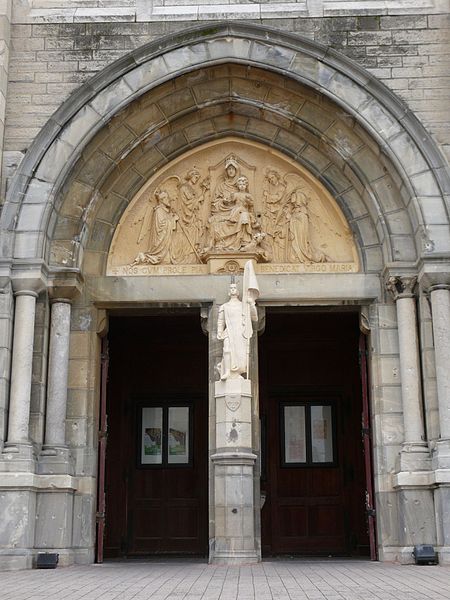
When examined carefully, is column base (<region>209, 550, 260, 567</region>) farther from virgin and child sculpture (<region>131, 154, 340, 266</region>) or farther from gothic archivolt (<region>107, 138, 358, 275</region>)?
virgin and child sculpture (<region>131, 154, 340, 266</region>)

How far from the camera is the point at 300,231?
12.3 metres

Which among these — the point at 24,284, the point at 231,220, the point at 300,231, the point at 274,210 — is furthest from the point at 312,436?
the point at 24,284

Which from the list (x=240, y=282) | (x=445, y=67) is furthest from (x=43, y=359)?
(x=445, y=67)

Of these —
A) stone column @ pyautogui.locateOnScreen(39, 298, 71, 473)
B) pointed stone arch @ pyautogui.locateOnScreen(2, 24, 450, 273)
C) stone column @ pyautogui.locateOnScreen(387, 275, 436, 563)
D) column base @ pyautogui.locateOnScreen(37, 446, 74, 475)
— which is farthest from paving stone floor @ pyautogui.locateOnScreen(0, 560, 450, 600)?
pointed stone arch @ pyautogui.locateOnScreen(2, 24, 450, 273)

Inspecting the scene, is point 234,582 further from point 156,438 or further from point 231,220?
point 156,438

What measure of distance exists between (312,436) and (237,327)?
5009 millimetres

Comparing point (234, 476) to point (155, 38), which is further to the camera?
point (155, 38)

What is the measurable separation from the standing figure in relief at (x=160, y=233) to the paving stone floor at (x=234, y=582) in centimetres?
443

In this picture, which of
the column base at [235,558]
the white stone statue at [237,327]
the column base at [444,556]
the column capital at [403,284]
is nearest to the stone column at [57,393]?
the white stone statue at [237,327]

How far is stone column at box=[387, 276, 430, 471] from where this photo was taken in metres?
10.8

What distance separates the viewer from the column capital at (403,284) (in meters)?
11.4

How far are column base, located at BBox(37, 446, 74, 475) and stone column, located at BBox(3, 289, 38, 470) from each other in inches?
14.0

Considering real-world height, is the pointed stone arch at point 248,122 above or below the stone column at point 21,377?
above

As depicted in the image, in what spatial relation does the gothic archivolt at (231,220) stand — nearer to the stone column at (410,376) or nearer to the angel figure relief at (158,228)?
the angel figure relief at (158,228)
